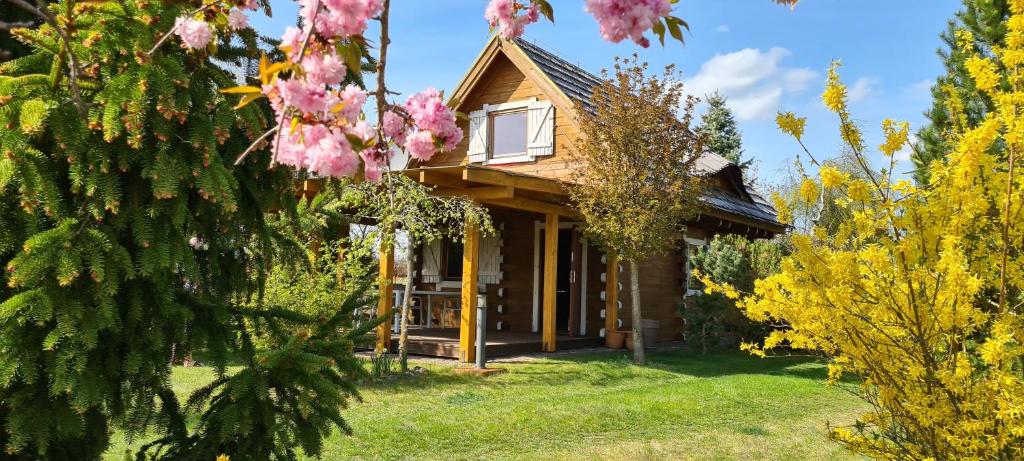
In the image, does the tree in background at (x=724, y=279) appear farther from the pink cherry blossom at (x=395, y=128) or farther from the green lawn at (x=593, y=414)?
the pink cherry blossom at (x=395, y=128)

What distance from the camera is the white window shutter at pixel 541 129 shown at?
13227mm

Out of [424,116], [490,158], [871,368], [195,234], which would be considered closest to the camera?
[424,116]

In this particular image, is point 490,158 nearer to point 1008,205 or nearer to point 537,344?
point 537,344

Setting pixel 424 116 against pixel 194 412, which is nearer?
pixel 424 116

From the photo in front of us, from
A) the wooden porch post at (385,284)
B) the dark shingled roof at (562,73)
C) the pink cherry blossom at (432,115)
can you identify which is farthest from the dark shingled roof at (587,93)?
the pink cherry blossom at (432,115)

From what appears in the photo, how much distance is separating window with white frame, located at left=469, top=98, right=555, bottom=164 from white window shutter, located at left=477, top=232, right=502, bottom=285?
1.57 metres

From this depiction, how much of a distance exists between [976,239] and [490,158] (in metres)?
10.9

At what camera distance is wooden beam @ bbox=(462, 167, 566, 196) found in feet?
29.6

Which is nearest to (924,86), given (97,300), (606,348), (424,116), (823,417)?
(823,417)

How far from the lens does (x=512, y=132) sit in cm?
1400

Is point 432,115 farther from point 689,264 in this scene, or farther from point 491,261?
point 689,264

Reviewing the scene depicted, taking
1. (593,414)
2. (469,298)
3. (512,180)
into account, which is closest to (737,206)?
(512,180)

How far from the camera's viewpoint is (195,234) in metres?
2.92

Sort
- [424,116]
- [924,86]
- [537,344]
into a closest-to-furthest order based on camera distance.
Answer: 1. [424,116]
2. [924,86]
3. [537,344]
